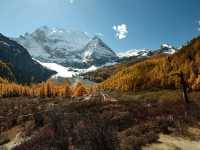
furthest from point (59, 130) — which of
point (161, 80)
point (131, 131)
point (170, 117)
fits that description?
point (161, 80)

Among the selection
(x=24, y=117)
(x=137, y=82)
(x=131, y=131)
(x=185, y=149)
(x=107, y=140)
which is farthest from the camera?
(x=137, y=82)

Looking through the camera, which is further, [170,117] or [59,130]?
[170,117]

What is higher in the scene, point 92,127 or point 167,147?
point 92,127

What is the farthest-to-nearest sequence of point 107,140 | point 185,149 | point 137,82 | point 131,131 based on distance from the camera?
point 137,82, point 131,131, point 185,149, point 107,140

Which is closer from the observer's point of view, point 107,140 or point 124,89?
point 107,140

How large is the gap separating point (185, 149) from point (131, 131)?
4.93 m

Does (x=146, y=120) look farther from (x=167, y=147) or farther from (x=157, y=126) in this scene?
(x=167, y=147)

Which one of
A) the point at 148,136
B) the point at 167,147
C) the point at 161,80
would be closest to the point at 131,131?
the point at 148,136

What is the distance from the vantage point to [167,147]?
58.7 feet

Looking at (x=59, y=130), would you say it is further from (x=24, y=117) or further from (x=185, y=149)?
(x=24, y=117)

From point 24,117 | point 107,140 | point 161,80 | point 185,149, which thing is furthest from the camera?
point 161,80

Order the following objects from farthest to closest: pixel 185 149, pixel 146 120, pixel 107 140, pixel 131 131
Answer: pixel 146 120 < pixel 131 131 < pixel 185 149 < pixel 107 140

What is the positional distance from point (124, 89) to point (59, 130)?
171m

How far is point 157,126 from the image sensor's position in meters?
22.9
